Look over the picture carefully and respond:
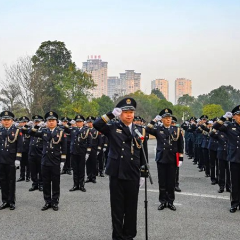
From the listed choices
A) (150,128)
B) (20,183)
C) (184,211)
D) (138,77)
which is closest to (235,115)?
(150,128)

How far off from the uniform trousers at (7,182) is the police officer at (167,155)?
3255 millimetres

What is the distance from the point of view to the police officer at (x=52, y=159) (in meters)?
7.39

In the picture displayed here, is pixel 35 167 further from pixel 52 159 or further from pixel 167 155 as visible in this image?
pixel 167 155

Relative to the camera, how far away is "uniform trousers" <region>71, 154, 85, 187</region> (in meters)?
9.35

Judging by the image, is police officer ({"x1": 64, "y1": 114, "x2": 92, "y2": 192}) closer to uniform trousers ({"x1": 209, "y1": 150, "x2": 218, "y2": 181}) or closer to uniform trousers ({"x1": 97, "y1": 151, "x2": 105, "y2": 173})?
uniform trousers ({"x1": 97, "y1": 151, "x2": 105, "y2": 173})

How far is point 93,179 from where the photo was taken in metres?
10.7

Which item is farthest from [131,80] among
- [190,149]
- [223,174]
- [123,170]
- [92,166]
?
[123,170]

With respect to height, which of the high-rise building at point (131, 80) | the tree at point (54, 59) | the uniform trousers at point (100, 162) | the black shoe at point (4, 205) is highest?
the high-rise building at point (131, 80)

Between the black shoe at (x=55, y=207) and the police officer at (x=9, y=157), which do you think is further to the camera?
the police officer at (x=9, y=157)

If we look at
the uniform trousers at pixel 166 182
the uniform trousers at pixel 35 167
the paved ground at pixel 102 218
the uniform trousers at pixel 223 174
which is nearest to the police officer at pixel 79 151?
the paved ground at pixel 102 218

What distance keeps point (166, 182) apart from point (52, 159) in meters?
2.63

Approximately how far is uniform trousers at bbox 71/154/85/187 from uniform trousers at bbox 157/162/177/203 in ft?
9.11

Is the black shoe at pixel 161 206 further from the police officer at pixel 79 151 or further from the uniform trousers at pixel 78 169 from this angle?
the uniform trousers at pixel 78 169

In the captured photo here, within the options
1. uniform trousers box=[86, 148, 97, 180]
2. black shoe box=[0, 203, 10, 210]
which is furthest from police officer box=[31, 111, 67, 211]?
uniform trousers box=[86, 148, 97, 180]
